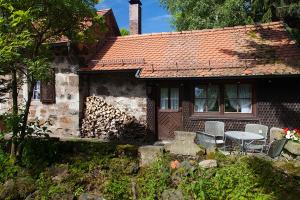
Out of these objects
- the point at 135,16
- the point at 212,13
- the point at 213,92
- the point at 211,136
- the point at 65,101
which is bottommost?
the point at 211,136

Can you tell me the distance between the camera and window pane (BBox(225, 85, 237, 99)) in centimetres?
1245

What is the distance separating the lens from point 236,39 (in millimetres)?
14062

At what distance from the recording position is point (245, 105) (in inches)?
484

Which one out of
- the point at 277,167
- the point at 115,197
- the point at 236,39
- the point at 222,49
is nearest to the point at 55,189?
the point at 115,197

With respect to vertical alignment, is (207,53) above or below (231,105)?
above

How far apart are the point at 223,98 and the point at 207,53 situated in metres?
2.05

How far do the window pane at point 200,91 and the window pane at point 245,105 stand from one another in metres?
1.33

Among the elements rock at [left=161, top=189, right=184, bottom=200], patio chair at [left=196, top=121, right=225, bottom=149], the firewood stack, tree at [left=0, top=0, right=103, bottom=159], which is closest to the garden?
rock at [left=161, top=189, right=184, bottom=200]

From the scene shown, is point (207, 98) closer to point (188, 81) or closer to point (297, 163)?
point (188, 81)

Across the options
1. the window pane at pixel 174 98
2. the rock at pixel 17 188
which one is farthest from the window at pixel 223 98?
the rock at pixel 17 188

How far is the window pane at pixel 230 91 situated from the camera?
40.8 feet

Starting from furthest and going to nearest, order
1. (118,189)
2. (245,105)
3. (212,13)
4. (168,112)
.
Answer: (212,13)
(168,112)
(245,105)
(118,189)

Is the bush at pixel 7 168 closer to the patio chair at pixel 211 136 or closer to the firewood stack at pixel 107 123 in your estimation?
the patio chair at pixel 211 136

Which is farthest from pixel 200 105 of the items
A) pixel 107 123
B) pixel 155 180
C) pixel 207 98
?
pixel 155 180
